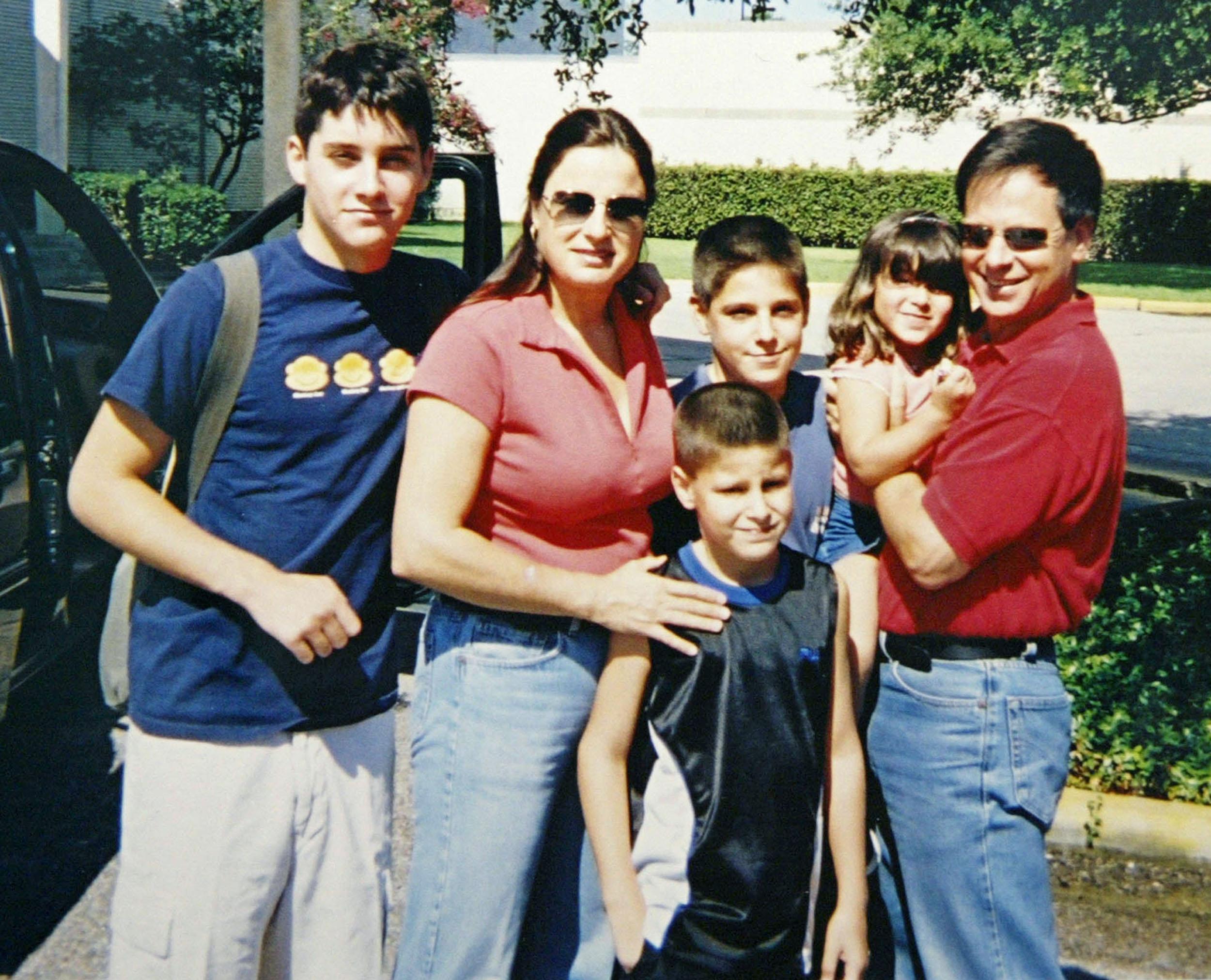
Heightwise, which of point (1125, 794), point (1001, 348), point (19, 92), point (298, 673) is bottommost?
point (1125, 794)

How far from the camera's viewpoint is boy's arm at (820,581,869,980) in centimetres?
230

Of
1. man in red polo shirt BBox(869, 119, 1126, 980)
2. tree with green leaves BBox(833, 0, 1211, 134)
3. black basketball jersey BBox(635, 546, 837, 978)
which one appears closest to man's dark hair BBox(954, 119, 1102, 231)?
man in red polo shirt BBox(869, 119, 1126, 980)

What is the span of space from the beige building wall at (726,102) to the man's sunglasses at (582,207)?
35.8 meters

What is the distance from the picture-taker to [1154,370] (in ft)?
50.0

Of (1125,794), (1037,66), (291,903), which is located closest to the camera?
(291,903)

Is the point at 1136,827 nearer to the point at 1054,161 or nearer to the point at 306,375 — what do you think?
the point at 1054,161

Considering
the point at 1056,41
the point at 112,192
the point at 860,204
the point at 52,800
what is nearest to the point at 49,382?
the point at 52,800

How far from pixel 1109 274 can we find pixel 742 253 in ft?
87.4

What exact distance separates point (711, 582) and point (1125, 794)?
9.07 feet

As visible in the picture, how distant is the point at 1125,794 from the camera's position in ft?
14.7

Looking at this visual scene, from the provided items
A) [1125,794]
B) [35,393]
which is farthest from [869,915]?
[35,393]

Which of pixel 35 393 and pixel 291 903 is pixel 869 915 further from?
pixel 35 393

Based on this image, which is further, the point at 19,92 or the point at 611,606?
the point at 19,92

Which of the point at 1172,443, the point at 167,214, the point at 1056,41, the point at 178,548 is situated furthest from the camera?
the point at 167,214
